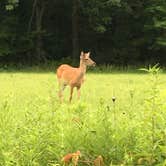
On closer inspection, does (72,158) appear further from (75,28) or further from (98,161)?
(75,28)

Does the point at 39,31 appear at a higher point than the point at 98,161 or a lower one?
lower

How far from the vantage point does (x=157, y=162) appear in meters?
3.55

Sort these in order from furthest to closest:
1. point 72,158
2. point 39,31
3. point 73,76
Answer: point 39,31 < point 73,76 < point 72,158

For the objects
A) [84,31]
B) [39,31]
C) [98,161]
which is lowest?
[84,31]

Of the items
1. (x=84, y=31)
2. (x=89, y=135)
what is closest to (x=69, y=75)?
(x=89, y=135)

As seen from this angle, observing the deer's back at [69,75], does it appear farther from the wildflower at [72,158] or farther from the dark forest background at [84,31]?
the dark forest background at [84,31]

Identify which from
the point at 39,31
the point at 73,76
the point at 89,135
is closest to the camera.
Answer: the point at 89,135

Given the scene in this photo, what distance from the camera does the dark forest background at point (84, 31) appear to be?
3344 centimetres

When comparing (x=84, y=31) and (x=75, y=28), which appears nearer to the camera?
(x=75, y=28)

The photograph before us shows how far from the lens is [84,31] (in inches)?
1415

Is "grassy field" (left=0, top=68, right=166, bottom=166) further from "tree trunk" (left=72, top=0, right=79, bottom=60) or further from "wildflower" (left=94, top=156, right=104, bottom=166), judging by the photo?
"tree trunk" (left=72, top=0, right=79, bottom=60)

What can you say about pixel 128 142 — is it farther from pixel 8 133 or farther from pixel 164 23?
pixel 164 23

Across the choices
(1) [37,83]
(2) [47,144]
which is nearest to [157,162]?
(2) [47,144]

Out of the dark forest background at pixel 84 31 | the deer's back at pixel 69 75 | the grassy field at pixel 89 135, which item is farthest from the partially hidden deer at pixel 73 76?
the dark forest background at pixel 84 31
